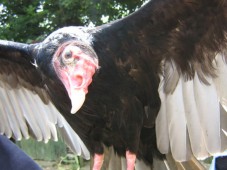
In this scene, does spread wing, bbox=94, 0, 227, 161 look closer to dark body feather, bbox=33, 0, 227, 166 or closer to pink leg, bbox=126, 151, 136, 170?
dark body feather, bbox=33, 0, 227, 166

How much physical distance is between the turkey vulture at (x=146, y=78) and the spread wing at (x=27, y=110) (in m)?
0.37

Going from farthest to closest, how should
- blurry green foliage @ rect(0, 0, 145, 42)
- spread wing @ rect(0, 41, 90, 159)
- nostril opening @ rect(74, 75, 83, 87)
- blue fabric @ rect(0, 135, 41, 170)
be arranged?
blurry green foliage @ rect(0, 0, 145, 42) → spread wing @ rect(0, 41, 90, 159) → nostril opening @ rect(74, 75, 83, 87) → blue fabric @ rect(0, 135, 41, 170)

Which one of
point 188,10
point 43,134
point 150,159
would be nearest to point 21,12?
point 43,134

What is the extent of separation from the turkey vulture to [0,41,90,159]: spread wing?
371 millimetres

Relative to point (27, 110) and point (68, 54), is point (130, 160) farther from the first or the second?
point (27, 110)

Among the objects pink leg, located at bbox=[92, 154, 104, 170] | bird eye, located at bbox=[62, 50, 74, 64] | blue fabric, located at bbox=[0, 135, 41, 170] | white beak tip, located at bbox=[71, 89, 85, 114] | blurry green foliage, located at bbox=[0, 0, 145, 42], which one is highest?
blurry green foliage, located at bbox=[0, 0, 145, 42]

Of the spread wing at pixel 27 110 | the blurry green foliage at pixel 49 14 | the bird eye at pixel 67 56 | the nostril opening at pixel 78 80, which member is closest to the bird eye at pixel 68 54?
the bird eye at pixel 67 56

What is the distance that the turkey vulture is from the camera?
211cm

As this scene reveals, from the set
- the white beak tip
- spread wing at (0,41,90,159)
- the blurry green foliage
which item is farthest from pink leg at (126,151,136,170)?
the blurry green foliage

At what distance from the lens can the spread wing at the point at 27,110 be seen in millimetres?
3027

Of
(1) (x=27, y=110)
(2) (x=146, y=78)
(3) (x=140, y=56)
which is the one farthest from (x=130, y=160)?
(1) (x=27, y=110)

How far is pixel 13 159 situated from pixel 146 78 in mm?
767

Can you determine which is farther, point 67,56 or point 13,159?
point 67,56

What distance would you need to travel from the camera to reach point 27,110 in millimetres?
3199
